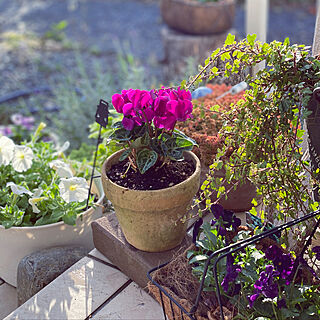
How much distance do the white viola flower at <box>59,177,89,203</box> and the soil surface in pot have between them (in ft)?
0.98

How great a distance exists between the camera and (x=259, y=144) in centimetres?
120

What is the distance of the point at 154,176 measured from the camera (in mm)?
1388

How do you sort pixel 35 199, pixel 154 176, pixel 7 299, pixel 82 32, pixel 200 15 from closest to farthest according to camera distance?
pixel 154 176
pixel 35 199
pixel 7 299
pixel 200 15
pixel 82 32

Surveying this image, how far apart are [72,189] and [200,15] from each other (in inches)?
133

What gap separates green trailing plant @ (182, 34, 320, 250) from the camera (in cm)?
112

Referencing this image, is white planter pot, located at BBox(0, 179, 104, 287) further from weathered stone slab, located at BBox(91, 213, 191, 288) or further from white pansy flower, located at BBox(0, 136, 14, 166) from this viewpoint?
white pansy flower, located at BBox(0, 136, 14, 166)

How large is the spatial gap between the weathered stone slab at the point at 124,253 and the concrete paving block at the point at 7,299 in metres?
0.50

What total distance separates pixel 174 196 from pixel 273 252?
31cm

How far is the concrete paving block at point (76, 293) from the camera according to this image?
4.48ft

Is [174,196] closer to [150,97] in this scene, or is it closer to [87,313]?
[150,97]

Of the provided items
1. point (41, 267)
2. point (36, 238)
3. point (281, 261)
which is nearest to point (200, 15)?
point (36, 238)

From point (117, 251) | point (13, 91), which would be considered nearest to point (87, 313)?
point (117, 251)

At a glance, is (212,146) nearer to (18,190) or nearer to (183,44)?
(18,190)

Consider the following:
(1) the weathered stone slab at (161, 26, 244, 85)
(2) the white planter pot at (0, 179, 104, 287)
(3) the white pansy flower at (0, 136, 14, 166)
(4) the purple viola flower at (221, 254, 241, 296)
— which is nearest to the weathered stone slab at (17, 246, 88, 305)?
(2) the white planter pot at (0, 179, 104, 287)
